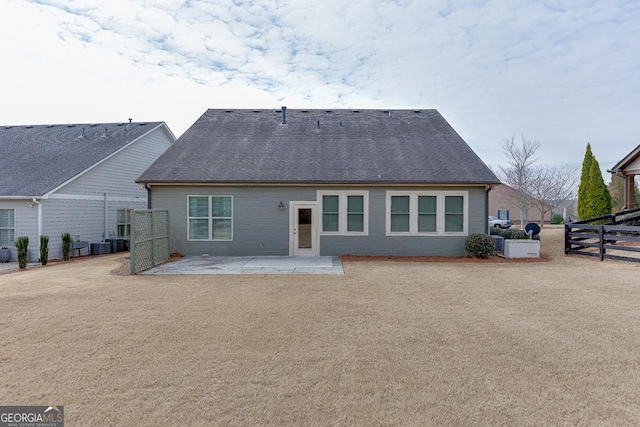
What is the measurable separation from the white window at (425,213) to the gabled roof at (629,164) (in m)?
11.2

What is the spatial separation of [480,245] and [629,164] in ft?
39.9

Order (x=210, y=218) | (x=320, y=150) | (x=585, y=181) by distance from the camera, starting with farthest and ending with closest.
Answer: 1. (x=585, y=181)
2. (x=320, y=150)
3. (x=210, y=218)

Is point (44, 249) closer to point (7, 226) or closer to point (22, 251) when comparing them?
point (22, 251)

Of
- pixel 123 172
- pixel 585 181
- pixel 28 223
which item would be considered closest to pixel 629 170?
pixel 585 181

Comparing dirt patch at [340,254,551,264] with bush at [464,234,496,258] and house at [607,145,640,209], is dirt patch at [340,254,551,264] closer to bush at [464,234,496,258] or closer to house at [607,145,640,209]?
bush at [464,234,496,258]

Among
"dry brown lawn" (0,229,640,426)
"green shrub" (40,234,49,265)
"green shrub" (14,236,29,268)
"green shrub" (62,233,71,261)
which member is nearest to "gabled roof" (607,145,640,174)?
"dry brown lawn" (0,229,640,426)

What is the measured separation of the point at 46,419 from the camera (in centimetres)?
303

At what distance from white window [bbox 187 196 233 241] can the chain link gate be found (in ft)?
3.41

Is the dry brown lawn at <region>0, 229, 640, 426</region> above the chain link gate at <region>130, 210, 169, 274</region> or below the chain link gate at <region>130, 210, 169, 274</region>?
below

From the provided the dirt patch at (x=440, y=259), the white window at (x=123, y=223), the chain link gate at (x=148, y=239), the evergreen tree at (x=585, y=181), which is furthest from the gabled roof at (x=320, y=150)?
the evergreen tree at (x=585, y=181)

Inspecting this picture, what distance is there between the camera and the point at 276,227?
42.5 feet

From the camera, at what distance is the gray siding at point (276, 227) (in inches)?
506

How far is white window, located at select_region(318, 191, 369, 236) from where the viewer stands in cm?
1290

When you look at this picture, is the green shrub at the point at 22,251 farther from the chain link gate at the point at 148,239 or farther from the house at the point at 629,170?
the house at the point at 629,170
